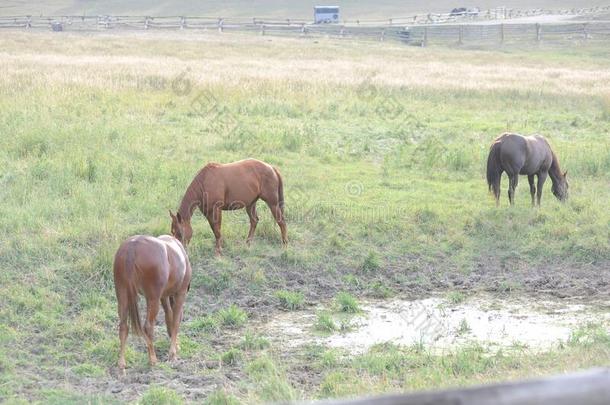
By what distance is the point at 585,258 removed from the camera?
39.7 ft

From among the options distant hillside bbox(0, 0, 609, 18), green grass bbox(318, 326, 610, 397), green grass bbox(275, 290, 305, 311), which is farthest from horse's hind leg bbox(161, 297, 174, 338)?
distant hillside bbox(0, 0, 609, 18)

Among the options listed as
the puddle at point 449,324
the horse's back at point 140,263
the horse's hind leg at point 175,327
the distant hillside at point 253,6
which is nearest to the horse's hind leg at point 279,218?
the puddle at point 449,324

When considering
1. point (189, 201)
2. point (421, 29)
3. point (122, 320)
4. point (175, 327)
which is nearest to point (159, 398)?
point (122, 320)

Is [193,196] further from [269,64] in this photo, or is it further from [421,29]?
[421,29]

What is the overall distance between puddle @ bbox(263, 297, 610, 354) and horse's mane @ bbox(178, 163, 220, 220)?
2.15 metres

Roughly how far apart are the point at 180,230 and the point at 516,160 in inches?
225

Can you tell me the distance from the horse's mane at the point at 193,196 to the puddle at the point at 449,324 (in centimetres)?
215

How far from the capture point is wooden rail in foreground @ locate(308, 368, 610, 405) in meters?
2.04

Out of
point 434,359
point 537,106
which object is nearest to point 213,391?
point 434,359

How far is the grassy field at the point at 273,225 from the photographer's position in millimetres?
7832

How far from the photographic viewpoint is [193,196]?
11.3 m

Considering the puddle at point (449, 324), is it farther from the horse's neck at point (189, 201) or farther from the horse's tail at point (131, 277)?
the horse's neck at point (189, 201)

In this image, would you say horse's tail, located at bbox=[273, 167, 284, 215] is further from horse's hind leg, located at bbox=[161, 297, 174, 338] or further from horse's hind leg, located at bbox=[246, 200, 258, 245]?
horse's hind leg, located at bbox=[161, 297, 174, 338]

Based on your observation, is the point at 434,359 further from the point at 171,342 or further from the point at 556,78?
the point at 556,78
